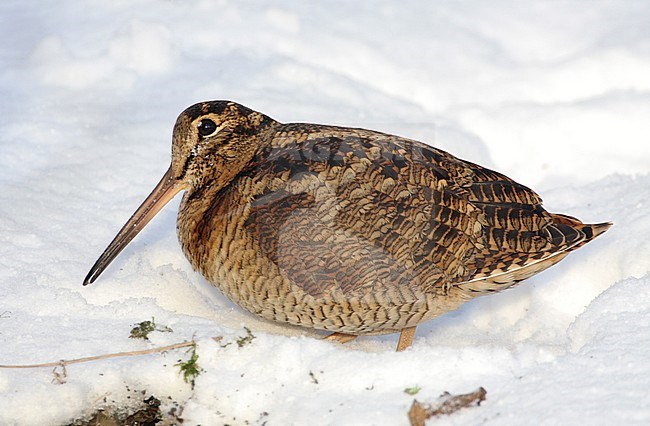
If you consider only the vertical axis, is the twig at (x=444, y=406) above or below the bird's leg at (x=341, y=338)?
above

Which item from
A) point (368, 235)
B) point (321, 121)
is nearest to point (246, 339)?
point (368, 235)

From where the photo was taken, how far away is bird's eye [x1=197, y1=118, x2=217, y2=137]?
414 cm

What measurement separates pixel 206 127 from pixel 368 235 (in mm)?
1014

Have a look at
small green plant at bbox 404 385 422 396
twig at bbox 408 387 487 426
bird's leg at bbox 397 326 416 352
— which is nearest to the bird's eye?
bird's leg at bbox 397 326 416 352

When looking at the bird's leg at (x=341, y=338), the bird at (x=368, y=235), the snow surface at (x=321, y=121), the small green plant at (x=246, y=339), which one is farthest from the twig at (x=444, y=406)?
the bird's leg at (x=341, y=338)

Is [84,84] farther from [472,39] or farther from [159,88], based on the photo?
[472,39]

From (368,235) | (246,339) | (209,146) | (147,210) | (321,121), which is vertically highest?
(321,121)

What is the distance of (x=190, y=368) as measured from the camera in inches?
136

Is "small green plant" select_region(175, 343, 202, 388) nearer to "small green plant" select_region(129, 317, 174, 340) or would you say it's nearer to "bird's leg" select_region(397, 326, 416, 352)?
"small green plant" select_region(129, 317, 174, 340)

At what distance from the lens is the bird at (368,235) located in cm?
364

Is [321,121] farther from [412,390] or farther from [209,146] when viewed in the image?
[412,390]

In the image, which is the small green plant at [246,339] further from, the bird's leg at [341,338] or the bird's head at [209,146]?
the bird's head at [209,146]

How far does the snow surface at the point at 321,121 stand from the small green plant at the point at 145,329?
5cm

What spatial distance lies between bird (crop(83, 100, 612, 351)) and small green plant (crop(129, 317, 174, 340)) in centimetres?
32
